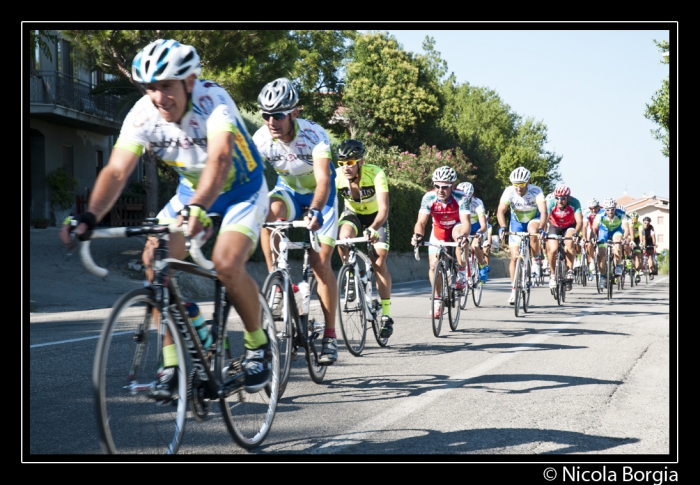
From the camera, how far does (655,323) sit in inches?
455

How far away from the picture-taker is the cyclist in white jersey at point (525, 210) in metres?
13.3

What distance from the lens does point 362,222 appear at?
8.77m


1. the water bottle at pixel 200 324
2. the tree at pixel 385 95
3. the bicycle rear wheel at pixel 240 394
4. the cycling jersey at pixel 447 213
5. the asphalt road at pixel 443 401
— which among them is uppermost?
the tree at pixel 385 95

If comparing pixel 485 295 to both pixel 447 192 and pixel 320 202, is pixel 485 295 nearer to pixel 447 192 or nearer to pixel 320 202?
pixel 447 192

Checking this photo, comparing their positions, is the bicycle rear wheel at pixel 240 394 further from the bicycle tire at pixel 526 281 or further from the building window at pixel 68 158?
the building window at pixel 68 158

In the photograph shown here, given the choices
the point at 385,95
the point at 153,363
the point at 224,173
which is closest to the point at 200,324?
the point at 153,363

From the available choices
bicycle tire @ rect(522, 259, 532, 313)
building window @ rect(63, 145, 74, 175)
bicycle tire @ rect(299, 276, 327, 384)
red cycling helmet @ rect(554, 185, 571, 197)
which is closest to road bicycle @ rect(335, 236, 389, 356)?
bicycle tire @ rect(299, 276, 327, 384)

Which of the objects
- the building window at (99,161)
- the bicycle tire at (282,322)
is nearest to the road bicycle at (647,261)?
the building window at (99,161)

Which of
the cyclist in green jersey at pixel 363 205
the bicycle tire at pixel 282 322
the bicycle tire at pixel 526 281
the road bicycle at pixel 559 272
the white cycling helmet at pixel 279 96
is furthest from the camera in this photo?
the road bicycle at pixel 559 272

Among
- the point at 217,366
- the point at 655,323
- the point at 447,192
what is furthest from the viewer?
the point at 655,323

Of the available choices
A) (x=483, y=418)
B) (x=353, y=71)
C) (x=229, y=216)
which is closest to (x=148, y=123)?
(x=229, y=216)

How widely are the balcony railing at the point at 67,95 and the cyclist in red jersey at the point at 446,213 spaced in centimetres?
1668

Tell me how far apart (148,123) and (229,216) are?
64 cm

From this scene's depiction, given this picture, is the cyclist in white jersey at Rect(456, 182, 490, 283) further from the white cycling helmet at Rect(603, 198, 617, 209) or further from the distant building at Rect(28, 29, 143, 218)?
the distant building at Rect(28, 29, 143, 218)
